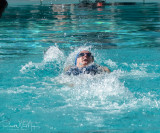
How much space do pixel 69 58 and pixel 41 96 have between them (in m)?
3.18

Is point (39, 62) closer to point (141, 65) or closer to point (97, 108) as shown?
point (141, 65)

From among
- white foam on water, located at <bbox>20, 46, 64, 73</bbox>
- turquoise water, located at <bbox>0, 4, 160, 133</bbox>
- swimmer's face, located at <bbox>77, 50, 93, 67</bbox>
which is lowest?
turquoise water, located at <bbox>0, 4, 160, 133</bbox>

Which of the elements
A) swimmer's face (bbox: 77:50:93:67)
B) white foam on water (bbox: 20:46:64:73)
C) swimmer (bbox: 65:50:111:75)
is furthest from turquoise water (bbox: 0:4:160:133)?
swimmer's face (bbox: 77:50:93:67)

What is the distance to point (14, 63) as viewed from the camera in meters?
8.92

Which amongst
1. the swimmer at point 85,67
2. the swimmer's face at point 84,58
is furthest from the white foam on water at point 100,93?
the swimmer's face at point 84,58

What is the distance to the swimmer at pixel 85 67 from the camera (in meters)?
6.71

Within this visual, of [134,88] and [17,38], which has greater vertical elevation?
[17,38]

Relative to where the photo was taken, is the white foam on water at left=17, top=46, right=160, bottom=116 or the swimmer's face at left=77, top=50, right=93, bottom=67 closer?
the white foam on water at left=17, top=46, right=160, bottom=116

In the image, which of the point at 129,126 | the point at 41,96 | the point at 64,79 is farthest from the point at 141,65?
the point at 129,126

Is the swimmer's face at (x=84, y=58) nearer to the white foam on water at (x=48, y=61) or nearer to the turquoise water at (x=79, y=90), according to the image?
the turquoise water at (x=79, y=90)

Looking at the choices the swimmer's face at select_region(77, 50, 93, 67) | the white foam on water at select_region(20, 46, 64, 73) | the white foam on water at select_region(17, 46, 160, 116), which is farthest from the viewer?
the white foam on water at select_region(20, 46, 64, 73)

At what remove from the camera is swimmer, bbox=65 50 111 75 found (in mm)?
6712

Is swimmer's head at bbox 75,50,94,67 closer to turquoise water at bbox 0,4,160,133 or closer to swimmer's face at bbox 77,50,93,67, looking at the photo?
swimmer's face at bbox 77,50,93,67

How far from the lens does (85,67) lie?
678cm
